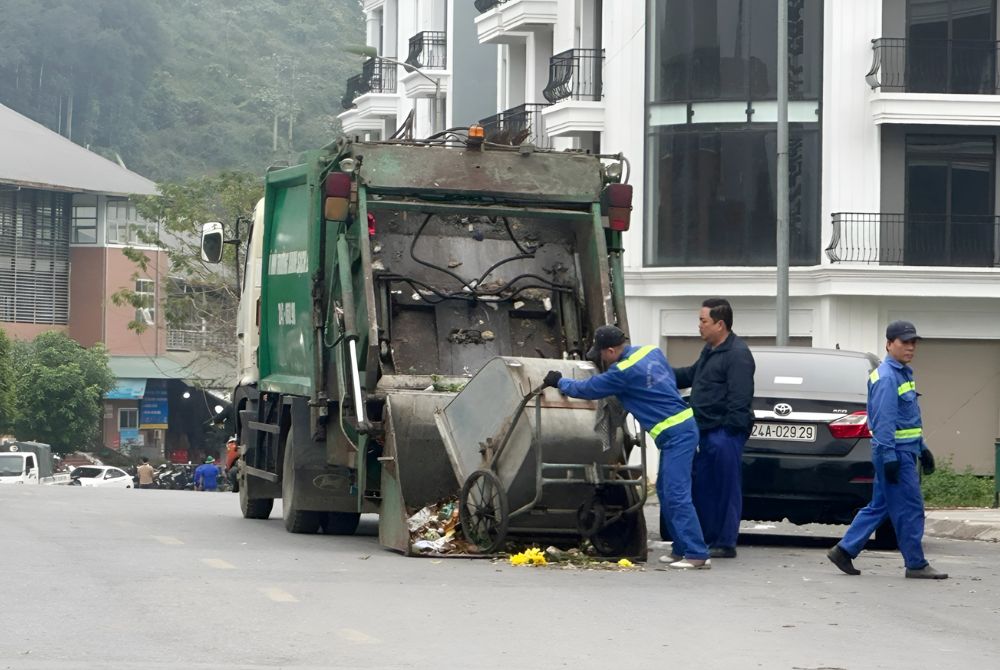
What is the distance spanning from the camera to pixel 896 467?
11477 mm

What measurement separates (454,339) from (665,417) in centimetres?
179

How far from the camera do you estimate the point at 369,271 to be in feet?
41.0

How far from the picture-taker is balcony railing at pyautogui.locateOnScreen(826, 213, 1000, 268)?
31781 mm

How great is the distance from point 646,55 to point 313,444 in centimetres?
2079

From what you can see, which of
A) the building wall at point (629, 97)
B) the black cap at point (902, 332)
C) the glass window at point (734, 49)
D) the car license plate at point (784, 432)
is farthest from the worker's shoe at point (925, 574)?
the building wall at point (629, 97)

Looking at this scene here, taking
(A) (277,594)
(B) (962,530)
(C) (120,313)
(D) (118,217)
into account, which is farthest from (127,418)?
(A) (277,594)

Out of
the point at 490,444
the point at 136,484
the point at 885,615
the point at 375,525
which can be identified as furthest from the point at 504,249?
the point at 136,484

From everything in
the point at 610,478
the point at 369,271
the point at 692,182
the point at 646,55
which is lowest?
the point at 610,478

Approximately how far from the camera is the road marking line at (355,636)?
8.02 meters

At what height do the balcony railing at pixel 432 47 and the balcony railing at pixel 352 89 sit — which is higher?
the balcony railing at pixel 432 47

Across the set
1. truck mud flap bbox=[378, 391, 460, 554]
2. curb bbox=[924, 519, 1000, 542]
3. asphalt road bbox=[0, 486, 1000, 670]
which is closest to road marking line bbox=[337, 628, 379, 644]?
asphalt road bbox=[0, 486, 1000, 670]

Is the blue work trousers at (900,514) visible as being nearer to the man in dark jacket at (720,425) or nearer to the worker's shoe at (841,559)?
the worker's shoe at (841,559)

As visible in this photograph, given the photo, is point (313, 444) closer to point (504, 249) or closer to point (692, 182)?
point (504, 249)

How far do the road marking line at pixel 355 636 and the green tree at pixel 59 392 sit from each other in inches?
1953
